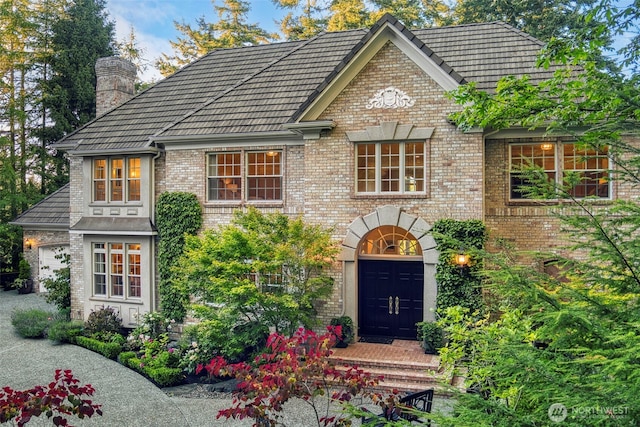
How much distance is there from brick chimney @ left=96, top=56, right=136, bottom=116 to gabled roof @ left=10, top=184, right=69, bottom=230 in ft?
22.0

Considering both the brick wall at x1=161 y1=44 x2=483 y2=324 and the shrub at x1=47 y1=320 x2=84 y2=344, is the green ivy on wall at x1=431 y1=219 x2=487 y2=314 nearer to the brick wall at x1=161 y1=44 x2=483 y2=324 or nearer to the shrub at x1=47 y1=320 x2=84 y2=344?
the brick wall at x1=161 y1=44 x2=483 y2=324

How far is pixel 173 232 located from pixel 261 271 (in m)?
4.34

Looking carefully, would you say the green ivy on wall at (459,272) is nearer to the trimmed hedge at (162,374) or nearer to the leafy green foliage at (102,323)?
the trimmed hedge at (162,374)

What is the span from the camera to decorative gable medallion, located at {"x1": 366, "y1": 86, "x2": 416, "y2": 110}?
1280 cm

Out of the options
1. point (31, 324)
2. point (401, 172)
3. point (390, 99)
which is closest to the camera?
point (390, 99)

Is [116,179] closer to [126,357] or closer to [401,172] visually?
[126,357]

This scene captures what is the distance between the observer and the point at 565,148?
12773 millimetres

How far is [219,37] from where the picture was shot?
3328cm

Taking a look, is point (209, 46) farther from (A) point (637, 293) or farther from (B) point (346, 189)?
(A) point (637, 293)

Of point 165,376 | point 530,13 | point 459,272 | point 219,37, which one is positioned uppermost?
point 219,37

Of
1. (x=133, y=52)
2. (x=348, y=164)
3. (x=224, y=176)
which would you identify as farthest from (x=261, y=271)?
(x=133, y=52)

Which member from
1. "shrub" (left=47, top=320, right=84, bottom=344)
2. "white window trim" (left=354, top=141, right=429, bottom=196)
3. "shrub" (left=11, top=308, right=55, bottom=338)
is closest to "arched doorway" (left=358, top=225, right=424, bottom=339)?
"white window trim" (left=354, top=141, right=429, bottom=196)

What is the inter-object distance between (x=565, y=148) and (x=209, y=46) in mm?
26934

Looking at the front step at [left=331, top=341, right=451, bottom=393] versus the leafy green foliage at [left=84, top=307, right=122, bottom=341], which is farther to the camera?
the leafy green foliage at [left=84, top=307, right=122, bottom=341]
